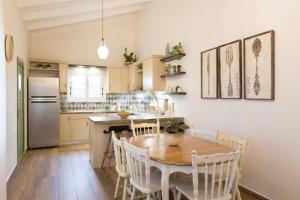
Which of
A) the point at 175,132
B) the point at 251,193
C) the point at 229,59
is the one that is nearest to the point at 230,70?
the point at 229,59

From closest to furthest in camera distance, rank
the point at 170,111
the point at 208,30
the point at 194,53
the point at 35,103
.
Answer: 1. the point at 208,30
2. the point at 194,53
3. the point at 170,111
4. the point at 35,103

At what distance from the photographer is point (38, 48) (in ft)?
19.6

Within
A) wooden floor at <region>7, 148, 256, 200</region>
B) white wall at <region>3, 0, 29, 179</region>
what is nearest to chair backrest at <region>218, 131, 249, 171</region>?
wooden floor at <region>7, 148, 256, 200</region>

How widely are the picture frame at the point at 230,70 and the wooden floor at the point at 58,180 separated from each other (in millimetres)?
1405

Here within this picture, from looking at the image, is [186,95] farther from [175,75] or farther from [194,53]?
[194,53]

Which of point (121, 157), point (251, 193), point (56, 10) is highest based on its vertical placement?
point (56, 10)

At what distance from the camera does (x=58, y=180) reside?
3.42 m

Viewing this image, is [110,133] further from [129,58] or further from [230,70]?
[129,58]

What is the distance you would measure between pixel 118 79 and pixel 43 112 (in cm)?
219

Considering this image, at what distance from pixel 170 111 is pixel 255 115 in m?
2.19

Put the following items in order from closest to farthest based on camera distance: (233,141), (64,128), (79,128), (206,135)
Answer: (233,141) → (206,135) → (64,128) → (79,128)

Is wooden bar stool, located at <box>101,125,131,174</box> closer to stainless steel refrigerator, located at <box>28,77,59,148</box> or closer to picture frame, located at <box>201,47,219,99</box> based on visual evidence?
picture frame, located at <box>201,47,219,99</box>

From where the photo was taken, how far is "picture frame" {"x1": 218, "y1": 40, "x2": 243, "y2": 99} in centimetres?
306

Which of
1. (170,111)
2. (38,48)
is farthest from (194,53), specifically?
(38,48)
